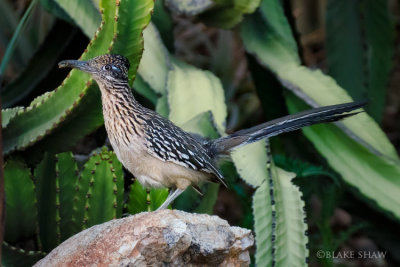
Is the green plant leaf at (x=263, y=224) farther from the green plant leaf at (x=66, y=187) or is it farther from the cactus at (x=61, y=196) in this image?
the green plant leaf at (x=66, y=187)

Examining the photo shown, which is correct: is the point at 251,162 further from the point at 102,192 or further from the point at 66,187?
the point at 66,187

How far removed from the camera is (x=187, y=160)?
359 centimetres

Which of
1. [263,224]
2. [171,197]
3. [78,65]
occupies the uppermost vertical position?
[78,65]

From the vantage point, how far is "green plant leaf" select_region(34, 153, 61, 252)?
413 centimetres

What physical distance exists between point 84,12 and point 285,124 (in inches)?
61.9

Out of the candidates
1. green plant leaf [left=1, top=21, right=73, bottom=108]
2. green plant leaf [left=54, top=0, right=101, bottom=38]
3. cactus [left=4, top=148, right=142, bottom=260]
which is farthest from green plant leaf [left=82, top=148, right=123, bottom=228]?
green plant leaf [left=1, top=21, right=73, bottom=108]

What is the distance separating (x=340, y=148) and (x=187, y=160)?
4.60 feet

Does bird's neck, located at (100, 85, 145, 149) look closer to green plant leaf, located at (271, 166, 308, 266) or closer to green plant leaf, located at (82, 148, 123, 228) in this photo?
green plant leaf, located at (82, 148, 123, 228)

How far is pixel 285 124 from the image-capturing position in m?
3.81

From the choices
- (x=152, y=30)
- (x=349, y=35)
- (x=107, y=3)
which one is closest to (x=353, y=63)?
(x=349, y=35)

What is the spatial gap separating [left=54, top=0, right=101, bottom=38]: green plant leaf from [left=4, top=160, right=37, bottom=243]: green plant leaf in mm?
1040

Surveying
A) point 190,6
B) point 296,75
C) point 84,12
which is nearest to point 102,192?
point 84,12

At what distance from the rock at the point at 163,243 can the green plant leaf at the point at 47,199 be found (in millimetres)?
978

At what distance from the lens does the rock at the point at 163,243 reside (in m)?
2.88
